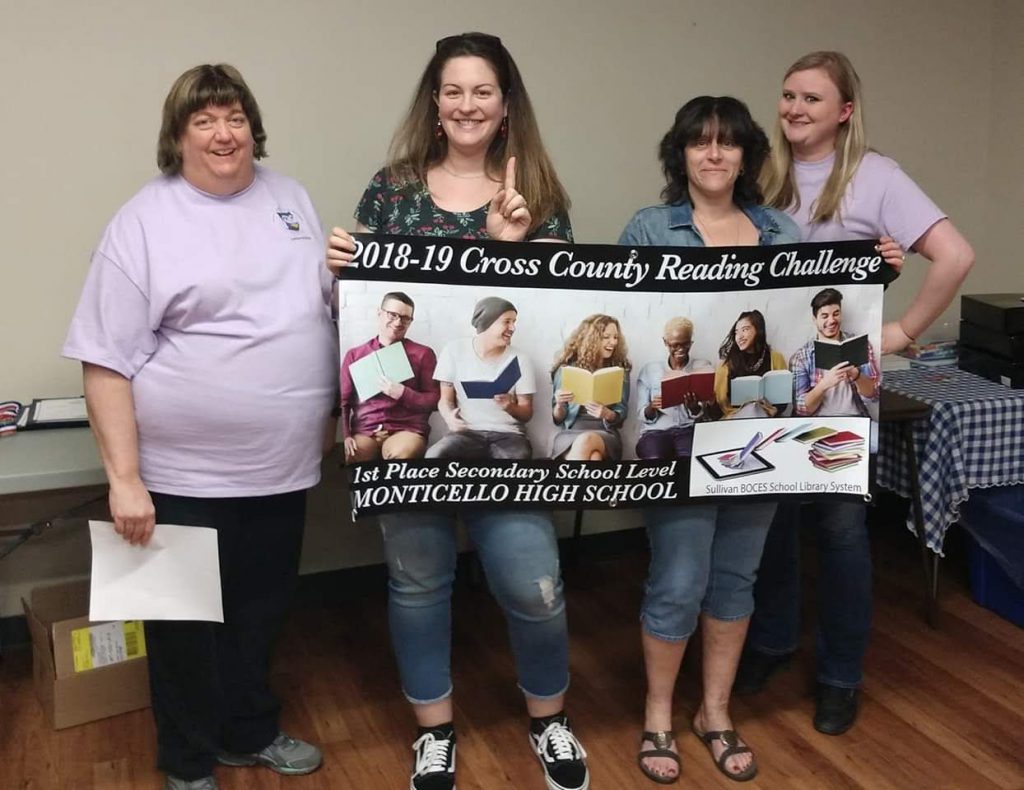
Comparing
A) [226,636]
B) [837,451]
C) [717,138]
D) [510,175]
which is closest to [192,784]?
[226,636]

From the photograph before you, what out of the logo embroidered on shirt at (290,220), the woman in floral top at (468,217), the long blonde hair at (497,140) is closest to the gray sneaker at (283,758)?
the woman in floral top at (468,217)

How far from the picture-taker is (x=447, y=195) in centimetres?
199

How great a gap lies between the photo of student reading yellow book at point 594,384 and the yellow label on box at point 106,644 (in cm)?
116

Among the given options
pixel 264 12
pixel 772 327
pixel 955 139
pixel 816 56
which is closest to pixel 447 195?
pixel 772 327

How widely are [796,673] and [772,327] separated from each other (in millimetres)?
1035

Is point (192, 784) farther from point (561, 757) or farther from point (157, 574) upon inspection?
point (561, 757)

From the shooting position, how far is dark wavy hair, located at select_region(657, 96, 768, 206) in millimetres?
1993

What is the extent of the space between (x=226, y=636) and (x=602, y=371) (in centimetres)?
92

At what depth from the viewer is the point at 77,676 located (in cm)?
241

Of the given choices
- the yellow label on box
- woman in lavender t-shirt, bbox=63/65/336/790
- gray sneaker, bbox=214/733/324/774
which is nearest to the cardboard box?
the yellow label on box

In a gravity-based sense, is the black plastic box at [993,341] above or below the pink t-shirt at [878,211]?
below

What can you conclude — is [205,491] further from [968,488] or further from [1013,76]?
[1013,76]

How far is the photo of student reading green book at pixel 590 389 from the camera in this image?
6.54 feet

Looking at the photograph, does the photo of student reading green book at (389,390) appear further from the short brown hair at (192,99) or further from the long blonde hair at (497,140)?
the short brown hair at (192,99)
